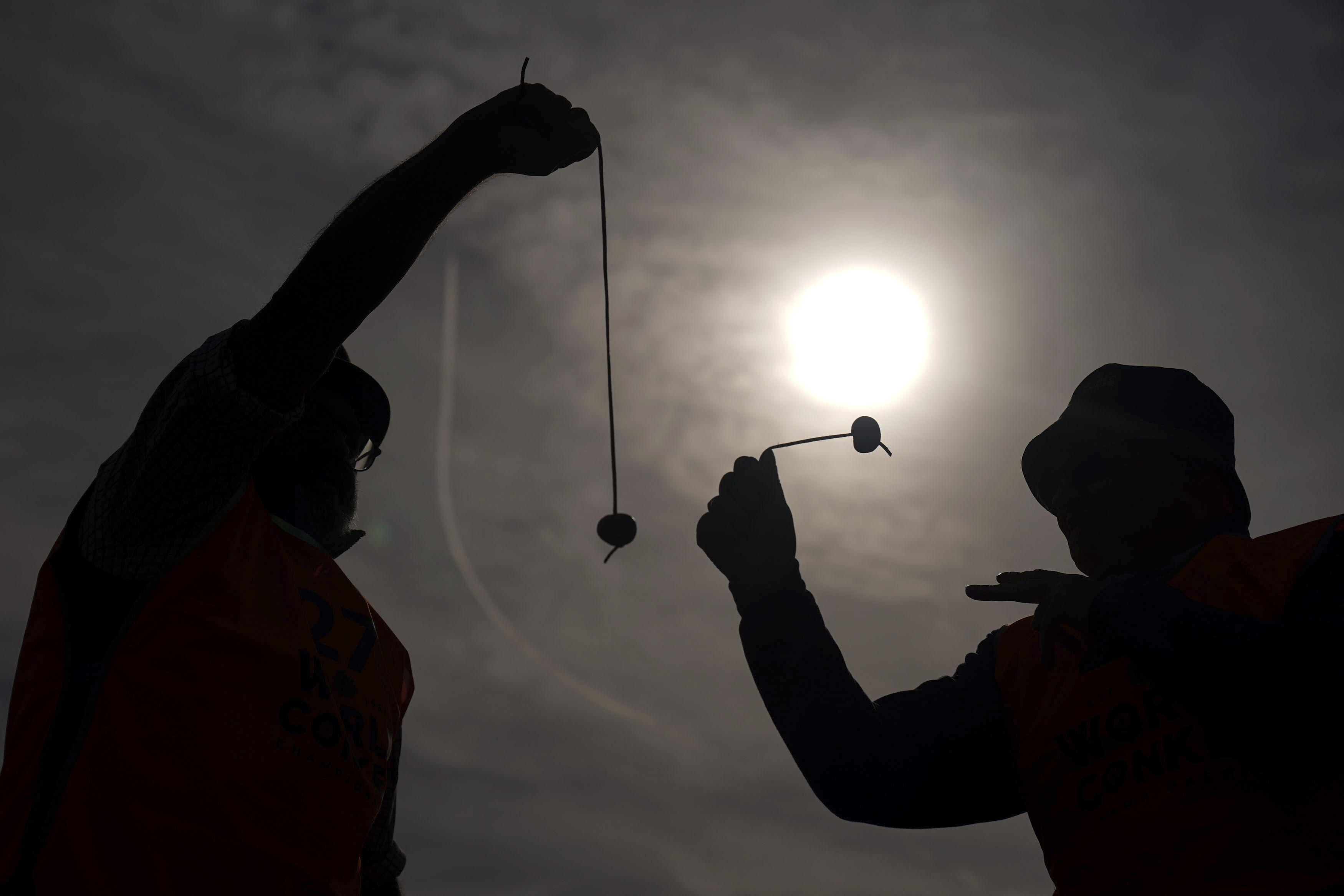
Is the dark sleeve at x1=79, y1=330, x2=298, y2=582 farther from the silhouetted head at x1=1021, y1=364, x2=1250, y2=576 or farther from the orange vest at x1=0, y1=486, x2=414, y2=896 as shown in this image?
the silhouetted head at x1=1021, y1=364, x2=1250, y2=576

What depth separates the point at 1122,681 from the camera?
292cm

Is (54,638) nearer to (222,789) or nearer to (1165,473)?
(222,789)

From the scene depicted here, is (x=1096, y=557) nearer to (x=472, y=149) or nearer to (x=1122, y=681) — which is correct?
(x=1122, y=681)

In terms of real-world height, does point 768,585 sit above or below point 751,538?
below

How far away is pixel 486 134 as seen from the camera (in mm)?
2732

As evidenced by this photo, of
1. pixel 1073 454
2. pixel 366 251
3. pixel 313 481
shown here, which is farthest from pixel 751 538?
pixel 366 251

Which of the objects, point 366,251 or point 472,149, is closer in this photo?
point 366,251

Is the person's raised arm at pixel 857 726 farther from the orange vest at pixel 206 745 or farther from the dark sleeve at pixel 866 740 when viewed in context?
the orange vest at pixel 206 745

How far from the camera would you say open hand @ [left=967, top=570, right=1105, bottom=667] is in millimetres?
2867

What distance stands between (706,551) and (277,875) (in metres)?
1.94

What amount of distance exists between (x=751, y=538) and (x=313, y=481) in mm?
1823

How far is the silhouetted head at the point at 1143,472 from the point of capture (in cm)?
345

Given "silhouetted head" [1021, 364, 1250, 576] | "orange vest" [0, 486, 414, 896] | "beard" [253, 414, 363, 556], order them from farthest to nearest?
"beard" [253, 414, 363, 556]
"silhouetted head" [1021, 364, 1250, 576]
"orange vest" [0, 486, 414, 896]

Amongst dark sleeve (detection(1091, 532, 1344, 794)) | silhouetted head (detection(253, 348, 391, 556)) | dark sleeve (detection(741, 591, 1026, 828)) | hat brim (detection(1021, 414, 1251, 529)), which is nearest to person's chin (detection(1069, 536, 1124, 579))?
hat brim (detection(1021, 414, 1251, 529))
